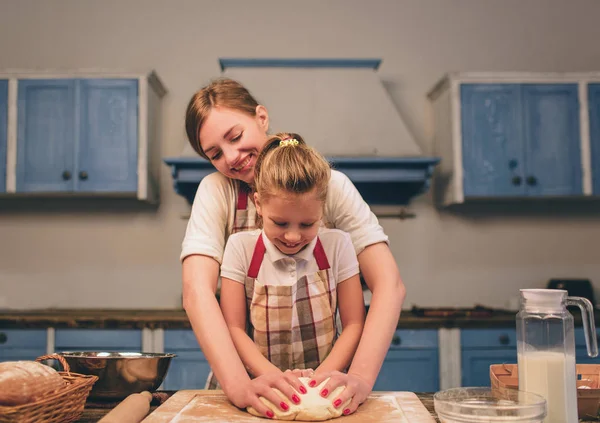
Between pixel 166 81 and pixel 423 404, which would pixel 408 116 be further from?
pixel 423 404

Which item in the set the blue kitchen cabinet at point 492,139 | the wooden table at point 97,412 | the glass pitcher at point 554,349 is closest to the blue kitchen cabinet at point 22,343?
the wooden table at point 97,412

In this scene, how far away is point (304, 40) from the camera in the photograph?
351 cm

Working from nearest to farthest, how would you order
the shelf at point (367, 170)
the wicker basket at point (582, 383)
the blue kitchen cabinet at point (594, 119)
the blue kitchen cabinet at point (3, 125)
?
the wicker basket at point (582, 383) → the shelf at point (367, 170) → the blue kitchen cabinet at point (3, 125) → the blue kitchen cabinet at point (594, 119)

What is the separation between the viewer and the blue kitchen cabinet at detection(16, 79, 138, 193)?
121 inches

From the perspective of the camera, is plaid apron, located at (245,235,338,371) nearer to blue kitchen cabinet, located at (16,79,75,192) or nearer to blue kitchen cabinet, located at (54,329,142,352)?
blue kitchen cabinet, located at (54,329,142,352)

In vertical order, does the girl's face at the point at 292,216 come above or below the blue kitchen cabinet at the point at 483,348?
above

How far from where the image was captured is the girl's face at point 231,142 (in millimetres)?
1396

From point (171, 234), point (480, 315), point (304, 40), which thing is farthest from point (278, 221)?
point (304, 40)

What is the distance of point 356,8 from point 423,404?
286cm

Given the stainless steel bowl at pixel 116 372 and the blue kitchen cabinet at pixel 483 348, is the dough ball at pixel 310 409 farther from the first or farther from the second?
the blue kitchen cabinet at pixel 483 348

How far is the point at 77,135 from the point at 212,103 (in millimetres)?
1914

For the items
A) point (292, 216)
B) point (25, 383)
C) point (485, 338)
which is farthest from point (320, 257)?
point (485, 338)

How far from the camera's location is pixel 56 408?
3.17ft

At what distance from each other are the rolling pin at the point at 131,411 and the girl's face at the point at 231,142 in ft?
1.81
